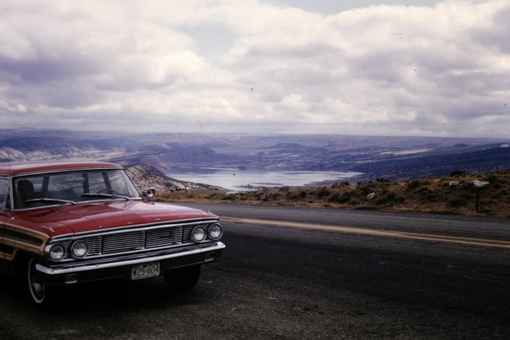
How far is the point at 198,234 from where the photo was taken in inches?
251

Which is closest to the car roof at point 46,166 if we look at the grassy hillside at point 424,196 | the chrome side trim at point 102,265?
the chrome side trim at point 102,265

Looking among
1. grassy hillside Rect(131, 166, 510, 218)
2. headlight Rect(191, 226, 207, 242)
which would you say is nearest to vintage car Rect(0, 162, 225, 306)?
headlight Rect(191, 226, 207, 242)

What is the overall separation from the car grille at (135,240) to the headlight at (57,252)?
0.16 feet

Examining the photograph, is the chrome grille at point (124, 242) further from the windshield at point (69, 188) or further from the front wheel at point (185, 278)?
the windshield at point (69, 188)

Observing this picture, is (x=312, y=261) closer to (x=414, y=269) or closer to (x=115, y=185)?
(x=414, y=269)

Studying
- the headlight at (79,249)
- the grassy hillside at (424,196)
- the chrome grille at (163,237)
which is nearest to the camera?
the headlight at (79,249)

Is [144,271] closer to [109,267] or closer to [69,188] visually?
[109,267]

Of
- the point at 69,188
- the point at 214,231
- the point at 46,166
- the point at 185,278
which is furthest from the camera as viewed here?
the point at 46,166

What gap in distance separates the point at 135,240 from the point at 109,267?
1.45 ft

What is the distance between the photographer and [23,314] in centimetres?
567

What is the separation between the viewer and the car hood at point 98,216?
5.51 meters

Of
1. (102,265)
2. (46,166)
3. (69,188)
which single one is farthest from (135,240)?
(46,166)

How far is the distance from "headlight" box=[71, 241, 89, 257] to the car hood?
0.15 m

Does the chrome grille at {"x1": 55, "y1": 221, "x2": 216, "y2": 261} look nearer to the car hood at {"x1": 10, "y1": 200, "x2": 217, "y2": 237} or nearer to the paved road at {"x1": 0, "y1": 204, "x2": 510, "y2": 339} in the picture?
the car hood at {"x1": 10, "y1": 200, "x2": 217, "y2": 237}
